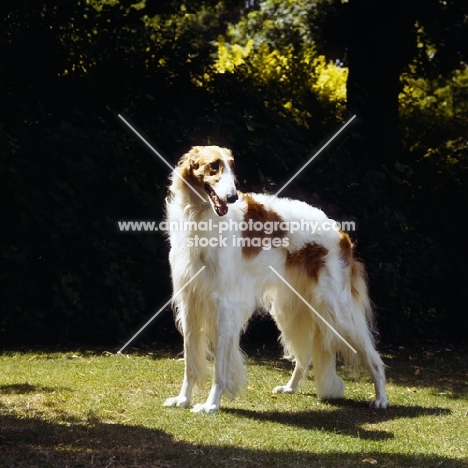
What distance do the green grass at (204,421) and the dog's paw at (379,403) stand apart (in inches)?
2.6

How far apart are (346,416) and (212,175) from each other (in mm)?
2010

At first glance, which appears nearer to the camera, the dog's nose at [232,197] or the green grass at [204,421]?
the green grass at [204,421]

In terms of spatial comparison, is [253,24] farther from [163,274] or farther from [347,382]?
[347,382]

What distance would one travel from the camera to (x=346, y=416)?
6.57 m

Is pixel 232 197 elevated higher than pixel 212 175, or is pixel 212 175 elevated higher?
pixel 212 175

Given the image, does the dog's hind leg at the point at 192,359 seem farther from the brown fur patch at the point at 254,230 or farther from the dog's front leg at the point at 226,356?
the brown fur patch at the point at 254,230

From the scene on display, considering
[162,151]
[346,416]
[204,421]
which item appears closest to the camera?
[204,421]

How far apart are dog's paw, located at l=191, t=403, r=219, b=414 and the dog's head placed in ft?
4.46

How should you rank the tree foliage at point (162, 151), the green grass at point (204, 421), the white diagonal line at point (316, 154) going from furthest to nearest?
1. the white diagonal line at point (316, 154)
2. the tree foliage at point (162, 151)
3. the green grass at point (204, 421)

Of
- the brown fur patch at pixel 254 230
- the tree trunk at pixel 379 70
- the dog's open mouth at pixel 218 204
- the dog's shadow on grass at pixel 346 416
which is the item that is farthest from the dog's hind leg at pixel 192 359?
the tree trunk at pixel 379 70

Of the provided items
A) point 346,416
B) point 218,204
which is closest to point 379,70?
point 218,204

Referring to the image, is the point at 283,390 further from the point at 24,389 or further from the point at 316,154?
the point at 316,154

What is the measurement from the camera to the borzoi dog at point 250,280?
21.1 feet

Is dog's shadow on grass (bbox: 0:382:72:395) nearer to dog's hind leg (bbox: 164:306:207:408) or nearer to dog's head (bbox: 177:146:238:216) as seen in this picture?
dog's hind leg (bbox: 164:306:207:408)
